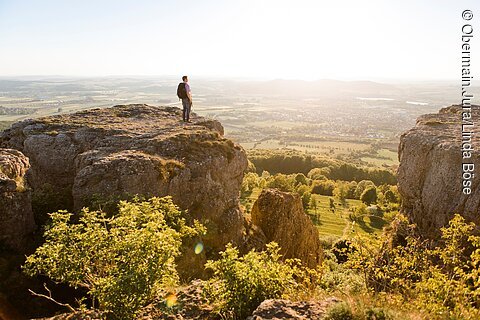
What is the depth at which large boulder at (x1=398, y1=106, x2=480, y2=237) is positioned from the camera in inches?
870

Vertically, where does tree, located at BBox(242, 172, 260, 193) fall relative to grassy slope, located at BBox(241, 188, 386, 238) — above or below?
above

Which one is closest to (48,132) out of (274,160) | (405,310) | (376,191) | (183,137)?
(183,137)

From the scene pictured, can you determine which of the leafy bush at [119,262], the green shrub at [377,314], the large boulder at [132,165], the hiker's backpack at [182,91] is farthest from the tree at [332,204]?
the leafy bush at [119,262]

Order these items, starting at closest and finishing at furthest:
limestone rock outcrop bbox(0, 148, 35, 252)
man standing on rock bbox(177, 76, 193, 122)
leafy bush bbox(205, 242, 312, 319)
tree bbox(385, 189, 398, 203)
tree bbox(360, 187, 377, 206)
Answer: leafy bush bbox(205, 242, 312, 319), limestone rock outcrop bbox(0, 148, 35, 252), man standing on rock bbox(177, 76, 193, 122), tree bbox(385, 189, 398, 203), tree bbox(360, 187, 377, 206)

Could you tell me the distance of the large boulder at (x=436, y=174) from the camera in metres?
22.1

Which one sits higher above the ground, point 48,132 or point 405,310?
point 48,132

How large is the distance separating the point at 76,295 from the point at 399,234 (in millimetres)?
21600

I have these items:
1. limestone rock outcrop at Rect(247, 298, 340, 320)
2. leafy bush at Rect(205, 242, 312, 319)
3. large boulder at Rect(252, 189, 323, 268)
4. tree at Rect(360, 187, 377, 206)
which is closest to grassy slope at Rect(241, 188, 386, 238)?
Answer: tree at Rect(360, 187, 377, 206)

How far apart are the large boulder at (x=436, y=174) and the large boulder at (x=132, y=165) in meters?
12.6

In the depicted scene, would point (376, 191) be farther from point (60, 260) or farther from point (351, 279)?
point (60, 260)

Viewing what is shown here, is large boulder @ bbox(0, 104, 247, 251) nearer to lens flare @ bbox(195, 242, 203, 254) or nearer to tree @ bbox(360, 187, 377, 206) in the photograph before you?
lens flare @ bbox(195, 242, 203, 254)

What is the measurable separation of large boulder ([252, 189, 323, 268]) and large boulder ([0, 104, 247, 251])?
3658 mm

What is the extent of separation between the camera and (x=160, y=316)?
1131 centimetres

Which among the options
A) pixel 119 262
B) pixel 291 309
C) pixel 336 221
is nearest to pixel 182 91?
pixel 119 262
